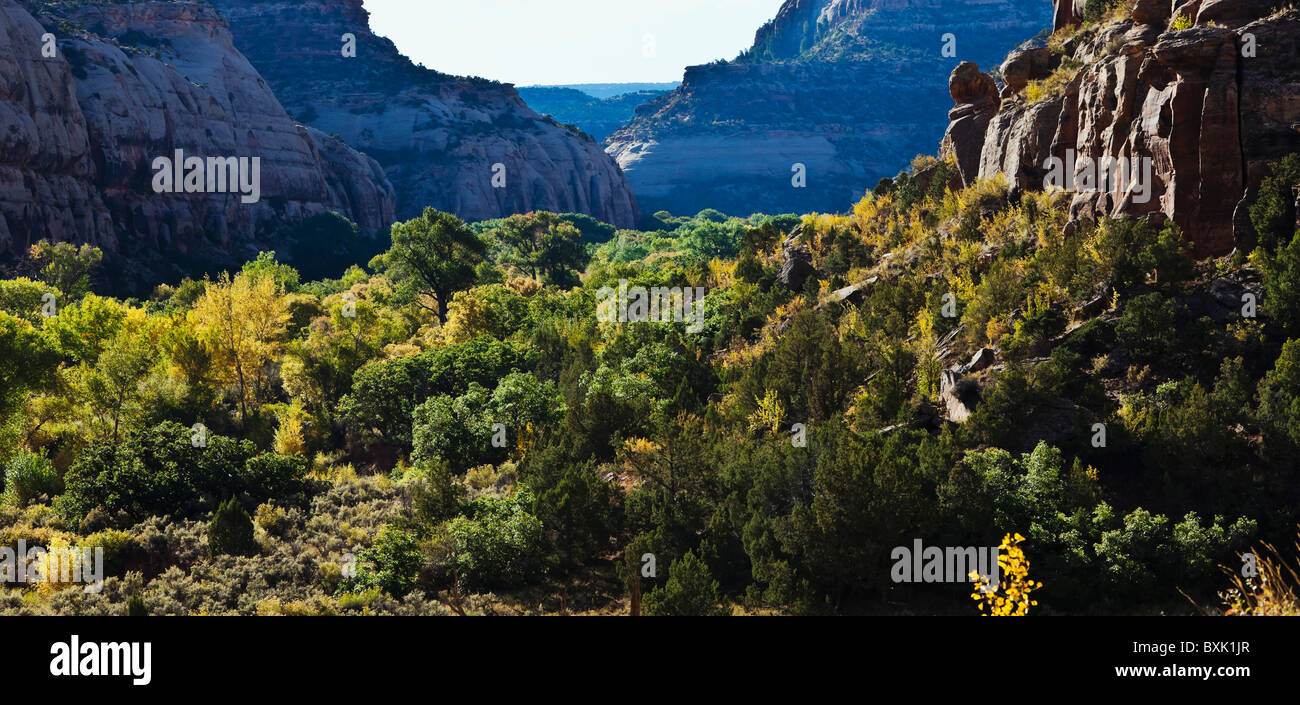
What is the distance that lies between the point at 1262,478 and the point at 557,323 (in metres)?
37.1

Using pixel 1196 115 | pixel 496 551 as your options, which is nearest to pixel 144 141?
pixel 496 551

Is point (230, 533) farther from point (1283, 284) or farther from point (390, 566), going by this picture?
point (1283, 284)

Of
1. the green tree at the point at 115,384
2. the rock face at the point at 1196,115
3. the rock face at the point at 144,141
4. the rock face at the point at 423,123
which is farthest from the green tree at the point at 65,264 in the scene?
the rock face at the point at 423,123

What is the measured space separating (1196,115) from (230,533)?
3248cm

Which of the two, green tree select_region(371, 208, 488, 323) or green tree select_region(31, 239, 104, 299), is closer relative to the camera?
green tree select_region(371, 208, 488, 323)

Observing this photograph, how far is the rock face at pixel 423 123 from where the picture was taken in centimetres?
15238

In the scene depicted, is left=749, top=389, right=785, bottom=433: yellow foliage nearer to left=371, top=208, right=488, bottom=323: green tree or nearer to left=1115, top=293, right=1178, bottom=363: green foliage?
left=1115, top=293, right=1178, bottom=363: green foliage

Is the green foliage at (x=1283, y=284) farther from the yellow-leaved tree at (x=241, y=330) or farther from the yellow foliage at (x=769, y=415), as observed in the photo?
the yellow-leaved tree at (x=241, y=330)

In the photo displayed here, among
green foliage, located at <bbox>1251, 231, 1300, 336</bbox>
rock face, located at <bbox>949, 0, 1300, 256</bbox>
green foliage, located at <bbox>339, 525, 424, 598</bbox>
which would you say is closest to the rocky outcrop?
rock face, located at <bbox>949, 0, 1300, 256</bbox>

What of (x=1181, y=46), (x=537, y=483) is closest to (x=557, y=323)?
(x=537, y=483)

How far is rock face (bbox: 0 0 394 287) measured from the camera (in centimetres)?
7894

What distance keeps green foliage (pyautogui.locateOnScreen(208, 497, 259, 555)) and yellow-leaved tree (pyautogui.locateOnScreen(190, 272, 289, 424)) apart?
57.4 feet

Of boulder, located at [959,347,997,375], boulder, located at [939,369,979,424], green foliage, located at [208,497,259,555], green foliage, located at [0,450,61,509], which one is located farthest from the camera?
green foliage, located at [0,450,61,509]

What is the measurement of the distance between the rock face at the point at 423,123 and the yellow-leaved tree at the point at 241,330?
336 feet
